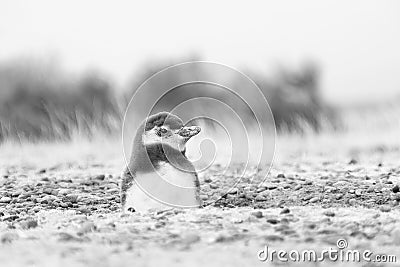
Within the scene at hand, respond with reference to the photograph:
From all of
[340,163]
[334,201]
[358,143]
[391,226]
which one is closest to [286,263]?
[391,226]

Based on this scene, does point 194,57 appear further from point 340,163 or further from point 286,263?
point 286,263

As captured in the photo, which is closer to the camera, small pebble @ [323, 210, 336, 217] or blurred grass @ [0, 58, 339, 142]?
small pebble @ [323, 210, 336, 217]

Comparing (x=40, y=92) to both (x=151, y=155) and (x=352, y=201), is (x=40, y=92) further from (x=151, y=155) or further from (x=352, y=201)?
(x=151, y=155)

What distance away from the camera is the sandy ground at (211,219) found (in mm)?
5621


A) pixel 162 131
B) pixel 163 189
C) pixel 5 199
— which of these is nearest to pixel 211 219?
pixel 163 189

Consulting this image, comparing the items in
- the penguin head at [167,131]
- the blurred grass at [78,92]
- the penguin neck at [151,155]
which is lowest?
the blurred grass at [78,92]

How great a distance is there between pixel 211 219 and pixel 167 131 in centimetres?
115

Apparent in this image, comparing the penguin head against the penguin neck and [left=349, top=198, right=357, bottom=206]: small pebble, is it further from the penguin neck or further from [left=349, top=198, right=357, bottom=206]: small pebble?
[left=349, top=198, right=357, bottom=206]: small pebble

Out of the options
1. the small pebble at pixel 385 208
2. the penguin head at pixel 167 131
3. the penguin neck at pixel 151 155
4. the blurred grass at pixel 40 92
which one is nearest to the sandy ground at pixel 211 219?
the small pebble at pixel 385 208

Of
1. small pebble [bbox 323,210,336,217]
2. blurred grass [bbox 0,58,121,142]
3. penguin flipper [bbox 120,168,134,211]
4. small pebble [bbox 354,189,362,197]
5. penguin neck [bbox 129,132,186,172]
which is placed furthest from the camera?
blurred grass [bbox 0,58,121,142]

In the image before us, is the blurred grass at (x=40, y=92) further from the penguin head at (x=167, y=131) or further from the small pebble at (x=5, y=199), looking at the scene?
the penguin head at (x=167, y=131)

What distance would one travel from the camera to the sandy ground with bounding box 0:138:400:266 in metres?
5.62

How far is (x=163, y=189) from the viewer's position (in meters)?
7.19

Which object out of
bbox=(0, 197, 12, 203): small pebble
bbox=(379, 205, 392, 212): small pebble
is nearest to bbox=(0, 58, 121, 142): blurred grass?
bbox=(0, 197, 12, 203): small pebble
